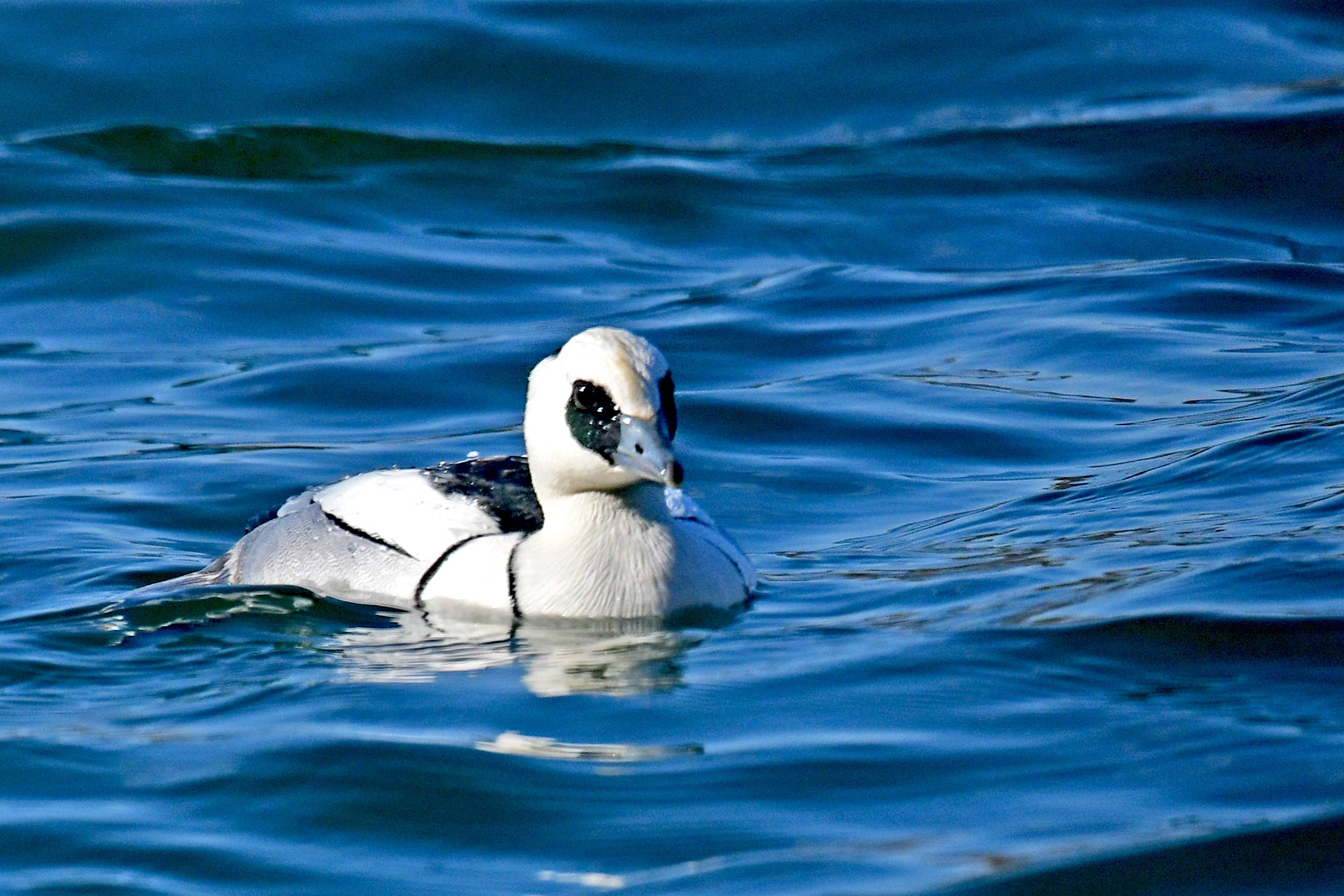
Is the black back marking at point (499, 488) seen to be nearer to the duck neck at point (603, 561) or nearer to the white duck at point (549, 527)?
the white duck at point (549, 527)

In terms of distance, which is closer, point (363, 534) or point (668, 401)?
point (668, 401)

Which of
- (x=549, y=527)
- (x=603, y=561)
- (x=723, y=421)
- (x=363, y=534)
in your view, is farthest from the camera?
(x=723, y=421)

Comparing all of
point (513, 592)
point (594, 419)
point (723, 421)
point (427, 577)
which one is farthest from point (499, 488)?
point (723, 421)

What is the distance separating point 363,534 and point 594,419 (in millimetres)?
1203

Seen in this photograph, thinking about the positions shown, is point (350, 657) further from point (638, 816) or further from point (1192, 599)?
point (1192, 599)

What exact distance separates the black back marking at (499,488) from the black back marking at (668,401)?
80 centimetres

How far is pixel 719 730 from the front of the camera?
18.9 feet

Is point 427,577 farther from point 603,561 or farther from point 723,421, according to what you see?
point 723,421

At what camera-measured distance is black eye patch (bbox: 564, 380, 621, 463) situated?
256 inches

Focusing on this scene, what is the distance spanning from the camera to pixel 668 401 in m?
6.61

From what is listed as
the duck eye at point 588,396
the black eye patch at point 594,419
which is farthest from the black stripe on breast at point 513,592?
the duck eye at point 588,396

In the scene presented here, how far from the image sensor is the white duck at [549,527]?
654 centimetres

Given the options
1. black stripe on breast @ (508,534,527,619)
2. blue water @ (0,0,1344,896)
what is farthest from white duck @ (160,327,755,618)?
blue water @ (0,0,1344,896)

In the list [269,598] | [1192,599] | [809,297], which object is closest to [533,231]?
[809,297]
